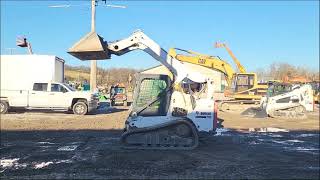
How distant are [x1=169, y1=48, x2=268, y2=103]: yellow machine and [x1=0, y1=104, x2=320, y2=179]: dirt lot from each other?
555 inches

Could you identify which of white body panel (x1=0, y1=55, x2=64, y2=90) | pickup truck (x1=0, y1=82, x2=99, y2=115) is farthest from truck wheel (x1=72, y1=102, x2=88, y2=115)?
white body panel (x1=0, y1=55, x2=64, y2=90)

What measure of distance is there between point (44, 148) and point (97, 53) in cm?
280

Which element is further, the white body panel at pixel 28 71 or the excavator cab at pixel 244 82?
the excavator cab at pixel 244 82

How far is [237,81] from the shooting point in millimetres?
32500

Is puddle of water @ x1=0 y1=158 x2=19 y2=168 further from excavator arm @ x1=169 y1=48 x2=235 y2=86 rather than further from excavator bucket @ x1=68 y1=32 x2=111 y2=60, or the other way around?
excavator arm @ x1=169 y1=48 x2=235 y2=86

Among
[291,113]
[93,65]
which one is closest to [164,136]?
[291,113]

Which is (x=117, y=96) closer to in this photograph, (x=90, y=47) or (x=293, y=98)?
(x=293, y=98)

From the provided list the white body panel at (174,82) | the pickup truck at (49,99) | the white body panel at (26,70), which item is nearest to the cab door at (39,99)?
the pickup truck at (49,99)

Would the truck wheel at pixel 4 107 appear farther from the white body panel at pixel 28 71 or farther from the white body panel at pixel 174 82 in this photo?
the white body panel at pixel 174 82

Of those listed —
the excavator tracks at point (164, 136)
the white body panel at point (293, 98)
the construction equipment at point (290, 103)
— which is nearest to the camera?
the excavator tracks at point (164, 136)

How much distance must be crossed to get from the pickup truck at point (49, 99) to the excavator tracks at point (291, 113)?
10.1m

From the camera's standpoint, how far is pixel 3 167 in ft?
30.9

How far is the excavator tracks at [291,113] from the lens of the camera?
25.5 m

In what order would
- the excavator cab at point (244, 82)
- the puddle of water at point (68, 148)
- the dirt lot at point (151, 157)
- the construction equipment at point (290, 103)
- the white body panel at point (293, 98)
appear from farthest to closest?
1. the excavator cab at point (244, 82)
2. the white body panel at point (293, 98)
3. the construction equipment at point (290, 103)
4. the puddle of water at point (68, 148)
5. the dirt lot at point (151, 157)
